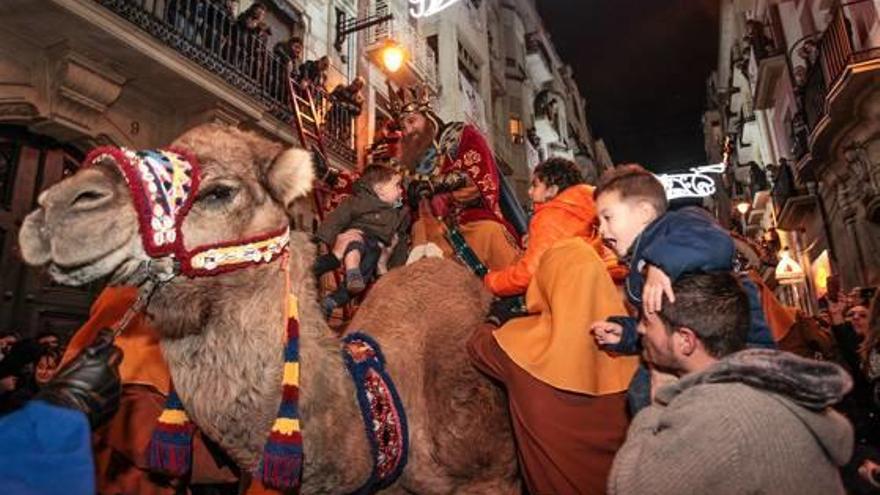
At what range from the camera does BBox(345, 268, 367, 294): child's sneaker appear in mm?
4688

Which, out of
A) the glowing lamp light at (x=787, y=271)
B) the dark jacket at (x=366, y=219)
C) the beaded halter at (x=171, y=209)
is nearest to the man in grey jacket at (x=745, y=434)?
the beaded halter at (x=171, y=209)

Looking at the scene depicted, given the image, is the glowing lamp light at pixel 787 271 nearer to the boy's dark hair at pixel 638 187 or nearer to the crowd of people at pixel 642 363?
the crowd of people at pixel 642 363

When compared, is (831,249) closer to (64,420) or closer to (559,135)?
(64,420)

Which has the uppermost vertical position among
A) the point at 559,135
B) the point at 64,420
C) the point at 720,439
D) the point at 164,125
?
the point at 559,135

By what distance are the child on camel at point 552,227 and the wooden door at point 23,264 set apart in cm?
674

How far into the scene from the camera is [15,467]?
136cm

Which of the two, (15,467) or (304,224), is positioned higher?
(304,224)

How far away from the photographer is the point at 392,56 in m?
17.2

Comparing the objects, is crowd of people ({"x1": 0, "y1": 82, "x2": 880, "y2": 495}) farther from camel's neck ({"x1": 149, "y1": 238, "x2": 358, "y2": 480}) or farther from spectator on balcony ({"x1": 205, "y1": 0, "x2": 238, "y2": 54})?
spectator on balcony ({"x1": 205, "y1": 0, "x2": 238, "y2": 54})

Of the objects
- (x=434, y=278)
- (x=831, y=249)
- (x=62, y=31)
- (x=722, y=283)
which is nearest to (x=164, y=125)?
(x=62, y=31)

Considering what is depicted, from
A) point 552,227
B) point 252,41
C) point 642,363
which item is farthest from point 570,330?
point 252,41

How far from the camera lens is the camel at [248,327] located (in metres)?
1.95

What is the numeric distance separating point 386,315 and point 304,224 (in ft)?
32.2

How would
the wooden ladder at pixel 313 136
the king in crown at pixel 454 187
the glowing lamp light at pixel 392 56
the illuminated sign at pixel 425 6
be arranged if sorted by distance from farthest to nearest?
the illuminated sign at pixel 425 6
the glowing lamp light at pixel 392 56
the wooden ladder at pixel 313 136
the king in crown at pixel 454 187
